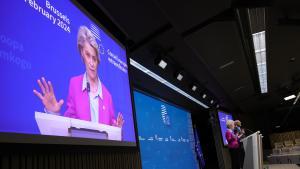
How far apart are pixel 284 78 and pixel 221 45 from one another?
530cm

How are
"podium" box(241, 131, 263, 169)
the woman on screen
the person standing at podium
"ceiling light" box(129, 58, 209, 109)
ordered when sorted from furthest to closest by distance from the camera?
1. "ceiling light" box(129, 58, 209, 109)
2. the person standing at podium
3. "podium" box(241, 131, 263, 169)
4. the woman on screen

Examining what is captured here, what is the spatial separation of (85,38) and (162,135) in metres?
3.98

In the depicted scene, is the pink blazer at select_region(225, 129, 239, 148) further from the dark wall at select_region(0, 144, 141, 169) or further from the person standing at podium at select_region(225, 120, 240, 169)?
the dark wall at select_region(0, 144, 141, 169)

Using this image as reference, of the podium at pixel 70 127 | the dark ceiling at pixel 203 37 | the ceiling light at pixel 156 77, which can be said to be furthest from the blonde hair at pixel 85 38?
the ceiling light at pixel 156 77

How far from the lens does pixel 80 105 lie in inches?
78.8

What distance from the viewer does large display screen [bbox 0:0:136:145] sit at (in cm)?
147

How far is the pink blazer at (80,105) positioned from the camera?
189 centimetres

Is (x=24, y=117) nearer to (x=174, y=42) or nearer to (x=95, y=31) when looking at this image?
(x=95, y=31)

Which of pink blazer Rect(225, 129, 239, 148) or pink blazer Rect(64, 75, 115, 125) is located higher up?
pink blazer Rect(64, 75, 115, 125)

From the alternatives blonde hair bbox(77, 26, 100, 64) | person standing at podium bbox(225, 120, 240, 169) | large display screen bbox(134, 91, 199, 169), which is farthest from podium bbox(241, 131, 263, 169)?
large display screen bbox(134, 91, 199, 169)

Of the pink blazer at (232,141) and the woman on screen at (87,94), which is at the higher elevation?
the woman on screen at (87,94)

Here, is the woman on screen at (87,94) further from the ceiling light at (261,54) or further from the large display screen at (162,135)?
the ceiling light at (261,54)

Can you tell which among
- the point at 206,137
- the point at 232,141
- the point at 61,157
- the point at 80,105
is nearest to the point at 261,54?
the point at 232,141

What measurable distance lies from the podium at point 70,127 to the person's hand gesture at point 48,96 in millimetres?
48
